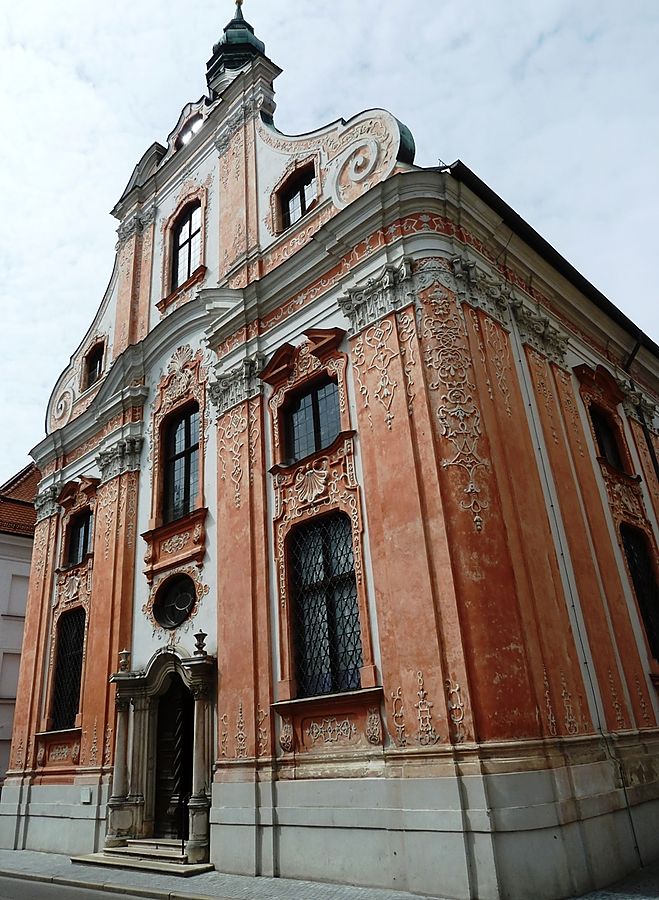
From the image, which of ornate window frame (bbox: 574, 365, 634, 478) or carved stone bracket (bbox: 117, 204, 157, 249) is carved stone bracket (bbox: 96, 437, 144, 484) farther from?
ornate window frame (bbox: 574, 365, 634, 478)

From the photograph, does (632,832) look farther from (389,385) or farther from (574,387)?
(574,387)

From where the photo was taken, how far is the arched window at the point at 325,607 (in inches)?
372

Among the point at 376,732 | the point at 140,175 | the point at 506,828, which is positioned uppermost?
the point at 140,175

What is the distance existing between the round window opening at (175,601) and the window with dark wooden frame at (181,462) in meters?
1.28

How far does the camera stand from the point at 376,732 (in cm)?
855

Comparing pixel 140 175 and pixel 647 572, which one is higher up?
Answer: pixel 140 175

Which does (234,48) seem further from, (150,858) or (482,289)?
(150,858)

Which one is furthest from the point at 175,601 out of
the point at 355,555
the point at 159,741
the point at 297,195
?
the point at 297,195

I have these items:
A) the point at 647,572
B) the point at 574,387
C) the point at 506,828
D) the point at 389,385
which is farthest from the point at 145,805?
the point at 574,387

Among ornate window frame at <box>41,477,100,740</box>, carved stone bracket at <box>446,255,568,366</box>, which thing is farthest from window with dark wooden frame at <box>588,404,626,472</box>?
ornate window frame at <box>41,477,100,740</box>

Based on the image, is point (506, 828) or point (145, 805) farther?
point (145, 805)

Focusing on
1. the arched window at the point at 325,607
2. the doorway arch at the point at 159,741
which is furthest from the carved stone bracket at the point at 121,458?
the arched window at the point at 325,607

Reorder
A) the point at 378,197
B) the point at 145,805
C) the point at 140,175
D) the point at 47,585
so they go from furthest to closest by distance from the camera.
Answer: the point at 140,175 < the point at 47,585 < the point at 145,805 < the point at 378,197

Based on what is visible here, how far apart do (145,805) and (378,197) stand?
1044 centimetres
